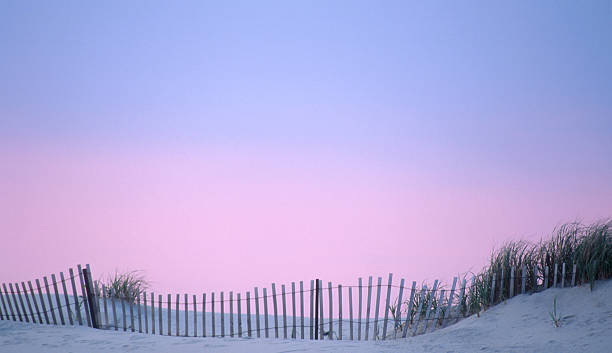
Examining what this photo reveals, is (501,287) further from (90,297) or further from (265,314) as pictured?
(90,297)

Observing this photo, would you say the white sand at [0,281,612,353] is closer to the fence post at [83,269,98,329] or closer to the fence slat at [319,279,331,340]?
the fence post at [83,269,98,329]

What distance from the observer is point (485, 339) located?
6988mm

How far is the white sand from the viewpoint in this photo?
645 cm

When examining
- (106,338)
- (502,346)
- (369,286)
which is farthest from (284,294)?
(502,346)

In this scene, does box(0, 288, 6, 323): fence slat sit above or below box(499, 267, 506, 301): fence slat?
below

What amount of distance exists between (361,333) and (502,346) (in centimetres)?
267

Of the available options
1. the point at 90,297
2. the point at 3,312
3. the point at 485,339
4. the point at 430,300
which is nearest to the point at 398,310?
the point at 430,300

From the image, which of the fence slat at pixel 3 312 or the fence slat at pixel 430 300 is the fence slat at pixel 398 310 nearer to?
the fence slat at pixel 430 300

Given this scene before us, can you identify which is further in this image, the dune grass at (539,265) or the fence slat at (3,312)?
the fence slat at (3,312)

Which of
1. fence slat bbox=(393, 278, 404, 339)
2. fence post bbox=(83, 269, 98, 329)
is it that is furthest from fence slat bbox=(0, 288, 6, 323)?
fence slat bbox=(393, 278, 404, 339)

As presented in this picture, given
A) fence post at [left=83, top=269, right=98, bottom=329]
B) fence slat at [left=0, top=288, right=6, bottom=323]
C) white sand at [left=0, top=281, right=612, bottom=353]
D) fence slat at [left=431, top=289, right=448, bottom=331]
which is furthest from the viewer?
fence slat at [left=0, top=288, right=6, bottom=323]

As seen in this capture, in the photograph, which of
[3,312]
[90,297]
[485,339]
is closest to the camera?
[485,339]

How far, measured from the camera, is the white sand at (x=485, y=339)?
6445mm

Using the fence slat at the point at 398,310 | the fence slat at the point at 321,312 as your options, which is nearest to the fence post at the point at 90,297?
the fence slat at the point at 321,312
